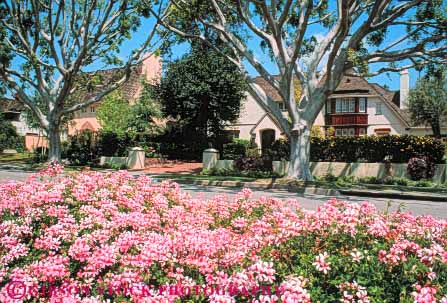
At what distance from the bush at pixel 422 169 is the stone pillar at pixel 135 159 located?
52.6 feet

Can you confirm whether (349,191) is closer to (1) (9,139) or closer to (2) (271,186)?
(2) (271,186)

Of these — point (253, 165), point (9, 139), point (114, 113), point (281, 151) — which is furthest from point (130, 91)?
point (281, 151)

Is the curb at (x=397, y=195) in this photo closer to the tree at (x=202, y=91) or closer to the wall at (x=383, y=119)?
the tree at (x=202, y=91)

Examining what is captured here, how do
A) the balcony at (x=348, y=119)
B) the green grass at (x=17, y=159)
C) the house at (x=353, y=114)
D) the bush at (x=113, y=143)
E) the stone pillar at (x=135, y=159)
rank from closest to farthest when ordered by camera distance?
the stone pillar at (x=135, y=159) → the bush at (x=113, y=143) → the green grass at (x=17, y=159) → the house at (x=353, y=114) → the balcony at (x=348, y=119)

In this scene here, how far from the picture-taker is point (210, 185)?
1631cm

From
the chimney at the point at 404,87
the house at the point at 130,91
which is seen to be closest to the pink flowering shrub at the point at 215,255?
the house at the point at 130,91

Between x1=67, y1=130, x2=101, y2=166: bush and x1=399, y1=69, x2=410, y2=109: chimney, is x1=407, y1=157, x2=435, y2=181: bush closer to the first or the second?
x1=67, y1=130, x2=101, y2=166: bush

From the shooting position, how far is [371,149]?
64.6 ft

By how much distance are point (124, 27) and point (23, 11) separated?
19.4ft

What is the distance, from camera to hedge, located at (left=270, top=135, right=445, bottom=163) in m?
18.4

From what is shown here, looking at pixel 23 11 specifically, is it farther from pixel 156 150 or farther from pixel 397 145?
pixel 397 145

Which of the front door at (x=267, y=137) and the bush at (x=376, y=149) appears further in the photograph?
the front door at (x=267, y=137)

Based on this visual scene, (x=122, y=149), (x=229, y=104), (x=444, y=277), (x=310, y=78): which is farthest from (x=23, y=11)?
(x=444, y=277)

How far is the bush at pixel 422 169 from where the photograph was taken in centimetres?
1784
